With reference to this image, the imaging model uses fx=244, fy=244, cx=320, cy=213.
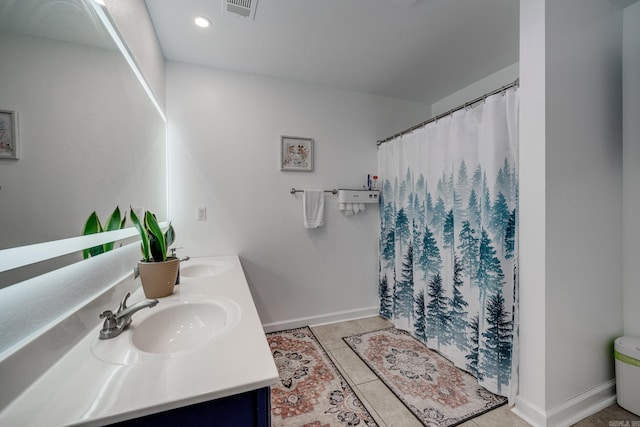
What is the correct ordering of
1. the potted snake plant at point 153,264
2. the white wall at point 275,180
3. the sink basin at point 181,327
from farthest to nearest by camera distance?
the white wall at point 275,180 → the potted snake plant at point 153,264 → the sink basin at point 181,327

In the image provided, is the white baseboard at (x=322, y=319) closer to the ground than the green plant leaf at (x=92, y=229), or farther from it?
closer to the ground

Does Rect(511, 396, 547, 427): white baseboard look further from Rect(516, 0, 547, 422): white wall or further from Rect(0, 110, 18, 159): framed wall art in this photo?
Rect(0, 110, 18, 159): framed wall art

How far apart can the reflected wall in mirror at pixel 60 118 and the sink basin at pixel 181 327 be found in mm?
347

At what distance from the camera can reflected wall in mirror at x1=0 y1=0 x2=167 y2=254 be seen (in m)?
0.55

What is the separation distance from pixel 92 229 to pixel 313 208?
162cm

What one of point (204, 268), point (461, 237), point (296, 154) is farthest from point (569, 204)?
point (204, 268)

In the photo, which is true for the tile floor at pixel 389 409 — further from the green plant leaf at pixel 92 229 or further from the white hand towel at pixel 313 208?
the green plant leaf at pixel 92 229

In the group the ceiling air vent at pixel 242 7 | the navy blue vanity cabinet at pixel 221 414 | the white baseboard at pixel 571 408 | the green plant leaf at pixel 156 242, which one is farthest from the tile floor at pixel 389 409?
the ceiling air vent at pixel 242 7

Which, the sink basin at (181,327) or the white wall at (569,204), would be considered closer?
the sink basin at (181,327)

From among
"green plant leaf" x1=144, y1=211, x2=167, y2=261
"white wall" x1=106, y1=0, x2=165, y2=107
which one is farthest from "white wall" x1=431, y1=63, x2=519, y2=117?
"green plant leaf" x1=144, y1=211, x2=167, y2=261

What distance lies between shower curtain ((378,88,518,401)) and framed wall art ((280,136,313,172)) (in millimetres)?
809

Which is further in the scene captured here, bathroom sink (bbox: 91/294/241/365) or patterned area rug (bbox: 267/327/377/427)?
patterned area rug (bbox: 267/327/377/427)

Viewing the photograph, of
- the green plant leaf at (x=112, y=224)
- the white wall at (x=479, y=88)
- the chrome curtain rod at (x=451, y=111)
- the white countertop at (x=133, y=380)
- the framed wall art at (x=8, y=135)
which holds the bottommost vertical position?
the white countertop at (x=133, y=380)

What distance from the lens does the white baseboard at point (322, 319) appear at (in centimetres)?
225
